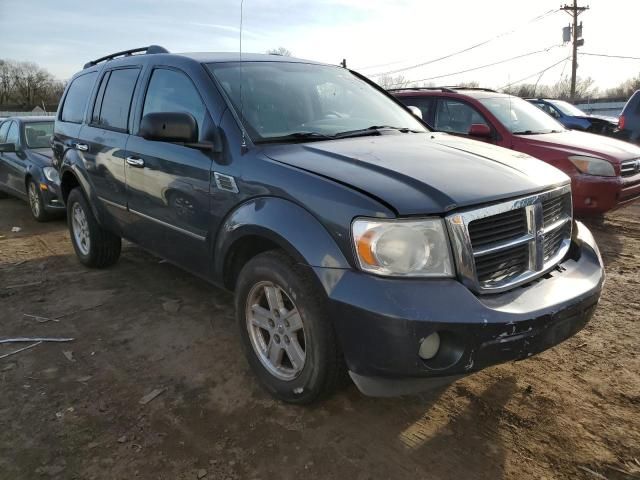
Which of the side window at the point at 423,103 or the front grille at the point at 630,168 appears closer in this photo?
the front grille at the point at 630,168

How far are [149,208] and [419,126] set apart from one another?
2066 mm

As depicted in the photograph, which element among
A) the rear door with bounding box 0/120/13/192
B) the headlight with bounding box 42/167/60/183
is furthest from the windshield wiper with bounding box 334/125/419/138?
the rear door with bounding box 0/120/13/192

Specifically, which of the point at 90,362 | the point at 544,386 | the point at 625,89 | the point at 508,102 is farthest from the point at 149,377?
the point at 625,89

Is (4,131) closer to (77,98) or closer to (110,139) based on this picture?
(77,98)

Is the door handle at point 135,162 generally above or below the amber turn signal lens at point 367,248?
above

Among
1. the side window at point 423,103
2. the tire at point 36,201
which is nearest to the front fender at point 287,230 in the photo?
the side window at point 423,103

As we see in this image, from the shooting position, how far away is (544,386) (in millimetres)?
2801

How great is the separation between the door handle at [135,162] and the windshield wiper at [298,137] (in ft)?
3.95

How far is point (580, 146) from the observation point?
5941 mm

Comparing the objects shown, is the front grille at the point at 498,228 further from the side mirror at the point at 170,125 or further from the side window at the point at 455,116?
the side window at the point at 455,116

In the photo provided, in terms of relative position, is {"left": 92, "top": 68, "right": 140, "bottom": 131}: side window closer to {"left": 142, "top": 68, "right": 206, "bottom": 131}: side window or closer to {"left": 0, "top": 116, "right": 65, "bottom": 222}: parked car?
{"left": 142, "top": 68, "right": 206, "bottom": 131}: side window

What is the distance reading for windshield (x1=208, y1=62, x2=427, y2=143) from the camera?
299 centimetres

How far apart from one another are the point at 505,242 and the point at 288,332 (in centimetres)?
115

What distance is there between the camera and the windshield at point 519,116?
646 cm
